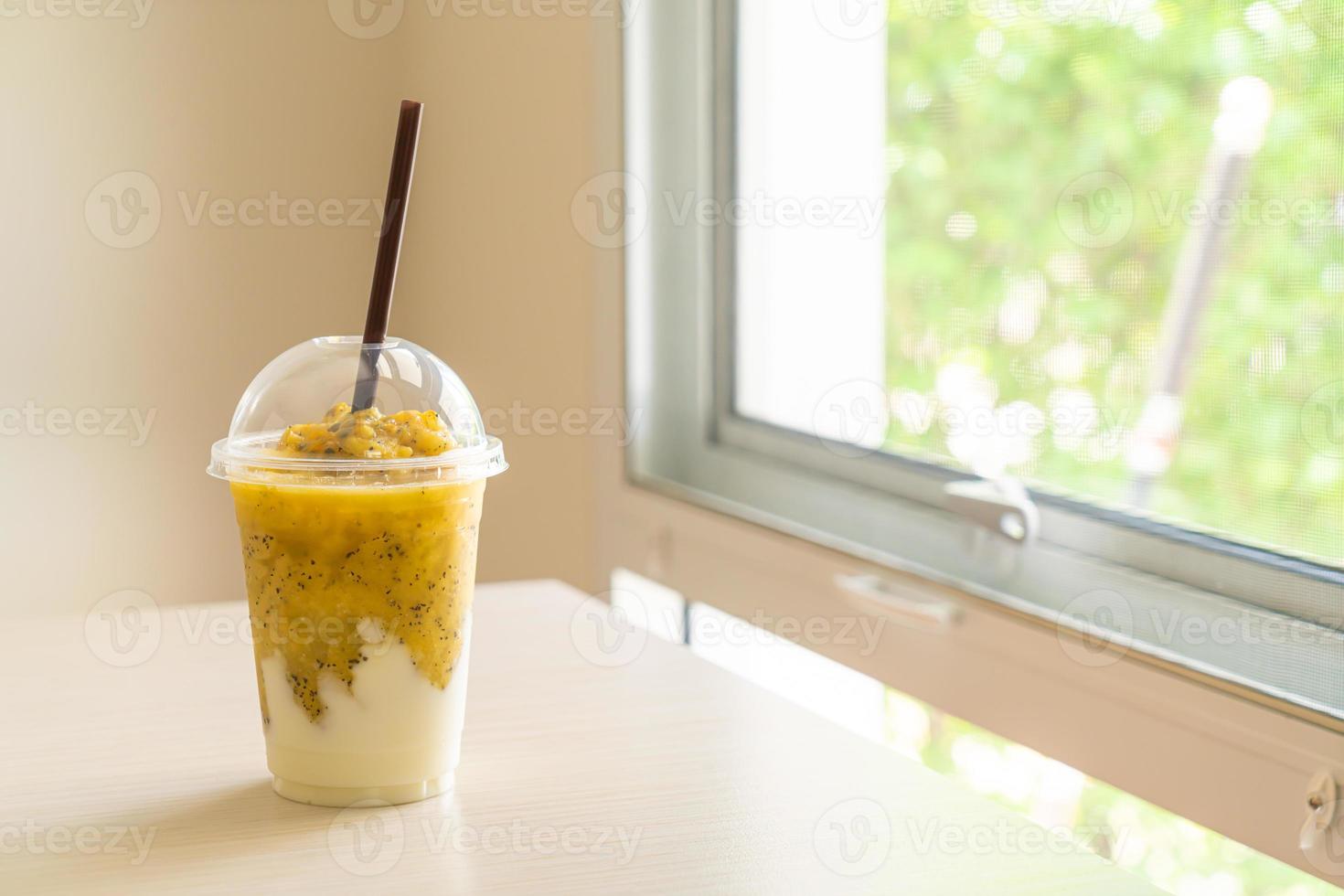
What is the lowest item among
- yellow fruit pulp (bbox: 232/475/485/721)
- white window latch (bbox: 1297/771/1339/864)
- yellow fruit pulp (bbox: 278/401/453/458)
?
white window latch (bbox: 1297/771/1339/864)

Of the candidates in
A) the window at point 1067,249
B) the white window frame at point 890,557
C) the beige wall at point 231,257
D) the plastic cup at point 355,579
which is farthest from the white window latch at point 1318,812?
the beige wall at point 231,257

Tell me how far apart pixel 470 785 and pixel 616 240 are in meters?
1.04

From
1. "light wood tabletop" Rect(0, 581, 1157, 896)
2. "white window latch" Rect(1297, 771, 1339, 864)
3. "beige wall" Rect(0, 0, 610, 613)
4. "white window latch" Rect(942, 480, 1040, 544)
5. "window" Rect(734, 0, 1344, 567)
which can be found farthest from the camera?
"beige wall" Rect(0, 0, 610, 613)

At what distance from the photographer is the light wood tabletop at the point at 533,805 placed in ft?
2.00

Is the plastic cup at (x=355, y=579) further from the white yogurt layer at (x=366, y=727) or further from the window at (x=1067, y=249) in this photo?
the window at (x=1067, y=249)

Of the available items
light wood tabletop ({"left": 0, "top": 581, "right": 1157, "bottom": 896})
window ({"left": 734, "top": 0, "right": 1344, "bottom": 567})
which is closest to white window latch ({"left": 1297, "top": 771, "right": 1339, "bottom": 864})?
window ({"left": 734, "top": 0, "right": 1344, "bottom": 567})

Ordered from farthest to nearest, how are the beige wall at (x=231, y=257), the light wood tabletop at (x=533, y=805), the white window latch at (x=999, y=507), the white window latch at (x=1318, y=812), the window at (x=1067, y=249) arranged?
the beige wall at (x=231, y=257) < the white window latch at (x=999, y=507) < the window at (x=1067, y=249) < the white window latch at (x=1318, y=812) < the light wood tabletop at (x=533, y=805)

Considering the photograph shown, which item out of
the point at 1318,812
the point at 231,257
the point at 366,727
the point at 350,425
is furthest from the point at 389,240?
the point at 231,257

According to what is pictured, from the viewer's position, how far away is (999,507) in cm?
118

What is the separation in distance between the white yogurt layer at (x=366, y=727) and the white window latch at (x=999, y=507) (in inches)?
24.6

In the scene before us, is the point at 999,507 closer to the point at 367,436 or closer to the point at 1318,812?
the point at 1318,812

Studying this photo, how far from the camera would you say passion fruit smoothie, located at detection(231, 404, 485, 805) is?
0.67 m

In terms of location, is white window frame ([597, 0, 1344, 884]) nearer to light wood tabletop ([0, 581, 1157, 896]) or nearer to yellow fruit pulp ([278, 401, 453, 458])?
light wood tabletop ([0, 581, 1157, 896])

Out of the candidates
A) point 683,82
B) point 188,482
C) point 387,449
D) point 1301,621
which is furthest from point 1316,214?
point 188,482
